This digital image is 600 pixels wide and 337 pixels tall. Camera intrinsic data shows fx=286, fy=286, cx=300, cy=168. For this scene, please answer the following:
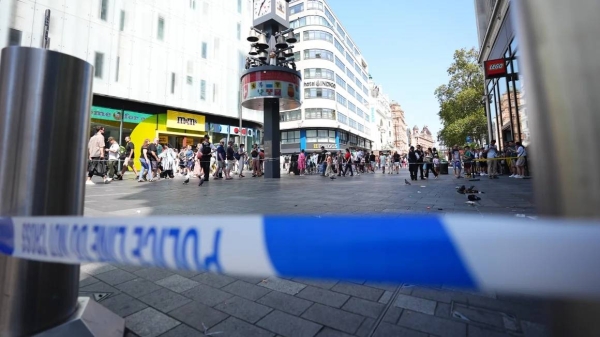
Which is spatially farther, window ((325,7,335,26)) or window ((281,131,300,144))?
window ((325,7,335,26))

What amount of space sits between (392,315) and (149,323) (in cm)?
139

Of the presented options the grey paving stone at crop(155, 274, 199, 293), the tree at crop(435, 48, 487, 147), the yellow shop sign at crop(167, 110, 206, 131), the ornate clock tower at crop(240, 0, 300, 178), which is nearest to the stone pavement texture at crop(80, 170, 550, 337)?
the grey paving stone at crop(155, 274, 199, 293)

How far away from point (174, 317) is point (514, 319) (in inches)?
75.6

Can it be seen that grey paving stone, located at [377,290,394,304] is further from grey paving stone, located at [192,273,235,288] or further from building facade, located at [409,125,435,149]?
building facade, located at [409,125,435,149]

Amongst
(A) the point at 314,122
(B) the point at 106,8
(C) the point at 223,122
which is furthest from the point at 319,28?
(B) the point at 106,8

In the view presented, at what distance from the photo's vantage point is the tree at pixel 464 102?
3450cm

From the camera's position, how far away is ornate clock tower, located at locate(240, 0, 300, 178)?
14.8 m

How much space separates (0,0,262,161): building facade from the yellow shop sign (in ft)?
0.26

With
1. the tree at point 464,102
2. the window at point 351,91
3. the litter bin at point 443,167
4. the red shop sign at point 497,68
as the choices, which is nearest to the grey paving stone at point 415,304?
the red shop sign at point 497,68

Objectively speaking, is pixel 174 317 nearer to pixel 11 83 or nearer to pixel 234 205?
pixel 11 83

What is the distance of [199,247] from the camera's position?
70 centimetres

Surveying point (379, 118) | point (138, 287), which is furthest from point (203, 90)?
point (379, 118)

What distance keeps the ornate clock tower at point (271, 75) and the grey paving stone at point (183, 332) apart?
1366cm

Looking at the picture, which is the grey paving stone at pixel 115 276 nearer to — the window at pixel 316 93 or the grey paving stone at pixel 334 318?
the grey paving stone at pixel 334 318
